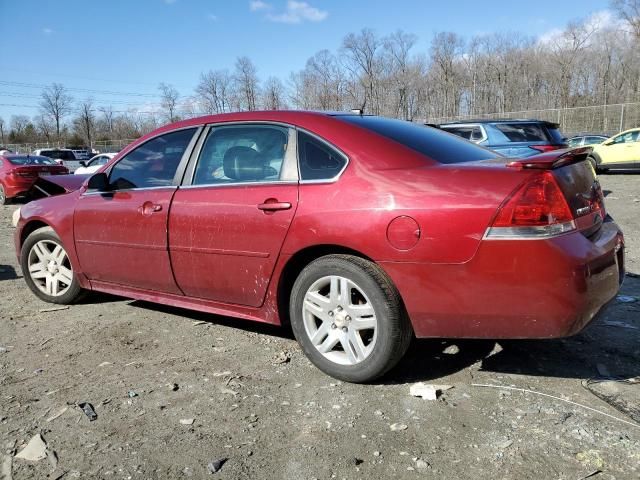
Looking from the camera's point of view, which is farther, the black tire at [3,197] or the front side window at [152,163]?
the black tire at [3,197]

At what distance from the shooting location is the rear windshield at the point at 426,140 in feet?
10.4

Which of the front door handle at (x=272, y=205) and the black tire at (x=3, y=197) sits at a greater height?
the front door handle at (x=272, y=205)

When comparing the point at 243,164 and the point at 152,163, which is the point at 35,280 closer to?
the point at 152,163

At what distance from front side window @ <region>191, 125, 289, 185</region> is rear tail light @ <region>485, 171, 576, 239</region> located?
1.38 metres

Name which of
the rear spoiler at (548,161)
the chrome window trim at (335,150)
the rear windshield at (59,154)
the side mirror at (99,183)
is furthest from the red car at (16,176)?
the rear windshield at (59,154)

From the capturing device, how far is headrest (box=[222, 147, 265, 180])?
347 cm

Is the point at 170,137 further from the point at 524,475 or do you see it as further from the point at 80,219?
the point at 524,475

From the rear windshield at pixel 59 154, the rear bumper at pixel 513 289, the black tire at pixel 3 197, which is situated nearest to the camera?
the rear bumper at pixel 513 289

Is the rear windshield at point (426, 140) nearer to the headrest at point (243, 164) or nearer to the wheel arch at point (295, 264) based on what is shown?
the headrest at point (243, 164)

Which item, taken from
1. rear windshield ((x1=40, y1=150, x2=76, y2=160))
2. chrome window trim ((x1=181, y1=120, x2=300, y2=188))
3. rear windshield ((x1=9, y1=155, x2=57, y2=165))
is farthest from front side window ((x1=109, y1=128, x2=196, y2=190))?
rear windshield ((x1=40, y1=150, x2=76, y2=160))

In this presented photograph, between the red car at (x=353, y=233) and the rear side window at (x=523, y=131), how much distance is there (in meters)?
7.96

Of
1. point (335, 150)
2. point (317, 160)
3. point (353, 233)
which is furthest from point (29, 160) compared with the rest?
point (353, 233)

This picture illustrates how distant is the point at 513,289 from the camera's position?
8.50ft

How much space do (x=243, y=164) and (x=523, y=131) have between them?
902 cm
